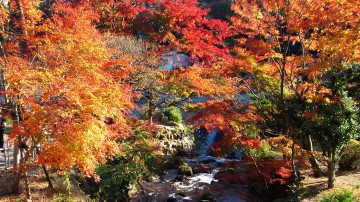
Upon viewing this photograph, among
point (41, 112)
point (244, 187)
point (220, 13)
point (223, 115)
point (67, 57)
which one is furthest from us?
point (220, 13)

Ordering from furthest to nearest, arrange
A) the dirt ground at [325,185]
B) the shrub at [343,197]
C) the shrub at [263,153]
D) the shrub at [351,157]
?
the shrub at [263,153], the shrub at [351,157], the dirt ground at [325,185], the shrub at [343,197]

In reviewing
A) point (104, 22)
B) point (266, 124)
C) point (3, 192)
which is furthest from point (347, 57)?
point (104, 22)

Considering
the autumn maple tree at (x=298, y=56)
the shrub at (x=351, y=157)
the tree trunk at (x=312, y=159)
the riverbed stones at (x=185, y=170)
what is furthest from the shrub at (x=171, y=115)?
the shrub at (x=351, y=157)

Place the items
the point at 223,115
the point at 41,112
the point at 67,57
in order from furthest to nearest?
the point at 223,115 → the point at 67,57 → the point at 41,112

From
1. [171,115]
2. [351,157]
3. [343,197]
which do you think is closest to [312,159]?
[351,157]

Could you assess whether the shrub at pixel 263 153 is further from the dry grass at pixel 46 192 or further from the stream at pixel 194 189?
the dry grass at pixel 46 192

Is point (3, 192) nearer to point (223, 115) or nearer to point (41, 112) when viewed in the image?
point (41, 112)

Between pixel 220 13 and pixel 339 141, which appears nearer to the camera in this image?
pixel 339 141

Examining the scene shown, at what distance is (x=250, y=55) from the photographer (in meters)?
11.1

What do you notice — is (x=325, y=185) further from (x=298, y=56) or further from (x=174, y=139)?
(x=174, y=139)

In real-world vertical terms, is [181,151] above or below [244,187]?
above

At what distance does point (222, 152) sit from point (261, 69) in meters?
6.29

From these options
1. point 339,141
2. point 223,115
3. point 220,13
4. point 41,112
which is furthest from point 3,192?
point 220,13

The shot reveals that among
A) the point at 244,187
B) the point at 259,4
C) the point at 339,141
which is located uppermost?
the point at 259,4
